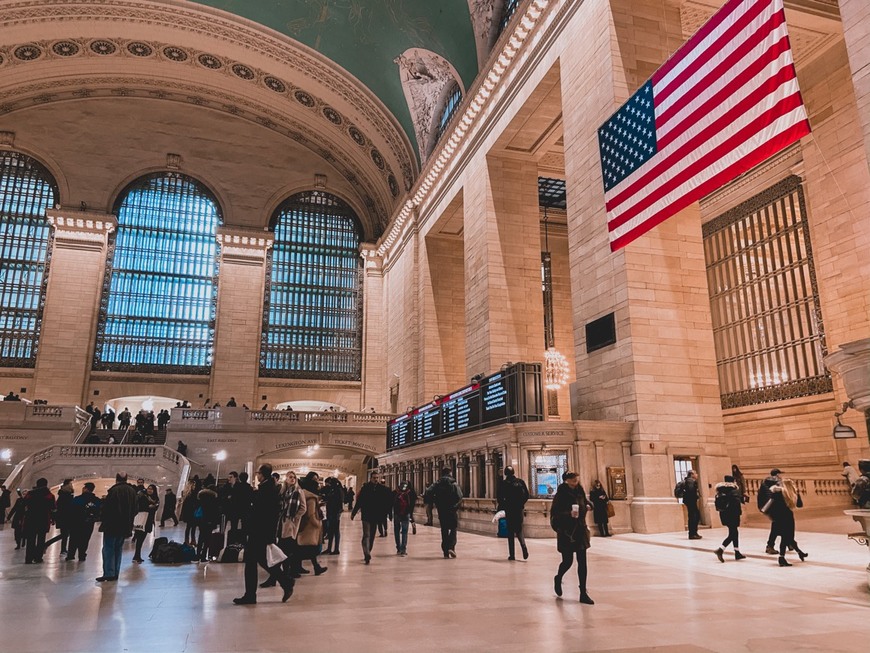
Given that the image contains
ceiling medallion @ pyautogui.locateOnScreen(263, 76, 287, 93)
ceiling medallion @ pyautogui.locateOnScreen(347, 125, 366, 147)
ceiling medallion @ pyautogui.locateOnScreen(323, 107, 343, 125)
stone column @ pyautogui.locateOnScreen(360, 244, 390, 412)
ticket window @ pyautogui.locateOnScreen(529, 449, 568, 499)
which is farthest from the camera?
stone column @ pyautogui.locateOnScreen(360, 244, 390, 412)

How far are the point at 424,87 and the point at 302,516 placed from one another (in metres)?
21.5

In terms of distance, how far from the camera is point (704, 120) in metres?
9.34

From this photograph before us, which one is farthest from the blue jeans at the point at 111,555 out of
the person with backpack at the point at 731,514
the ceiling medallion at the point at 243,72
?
the ceiling medallion at the point at 243,72

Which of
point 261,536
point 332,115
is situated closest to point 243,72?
point 332,115

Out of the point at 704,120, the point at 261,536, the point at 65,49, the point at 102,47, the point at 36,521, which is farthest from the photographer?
the point at 102,47

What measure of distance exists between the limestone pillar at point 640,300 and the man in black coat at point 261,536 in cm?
774

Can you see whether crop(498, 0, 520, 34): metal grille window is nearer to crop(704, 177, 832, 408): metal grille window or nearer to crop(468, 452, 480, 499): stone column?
crop(704, 177, 832, 408): metal grille window

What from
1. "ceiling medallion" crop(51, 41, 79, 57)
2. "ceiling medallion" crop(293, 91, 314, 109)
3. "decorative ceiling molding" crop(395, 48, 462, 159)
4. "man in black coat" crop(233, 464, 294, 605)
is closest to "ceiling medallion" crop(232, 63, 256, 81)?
"ceiling medallion" crop(293, 91, 314, 109)

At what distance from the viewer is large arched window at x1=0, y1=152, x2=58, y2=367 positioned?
28.6 metres

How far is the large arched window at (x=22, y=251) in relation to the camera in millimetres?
28578

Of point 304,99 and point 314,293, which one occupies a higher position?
point 304,99

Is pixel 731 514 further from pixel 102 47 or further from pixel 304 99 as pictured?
pixel 102 47

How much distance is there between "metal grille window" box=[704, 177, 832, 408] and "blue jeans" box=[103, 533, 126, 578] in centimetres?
1691

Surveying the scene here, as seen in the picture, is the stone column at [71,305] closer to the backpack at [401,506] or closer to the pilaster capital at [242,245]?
the pilaster capital at [242,245]
